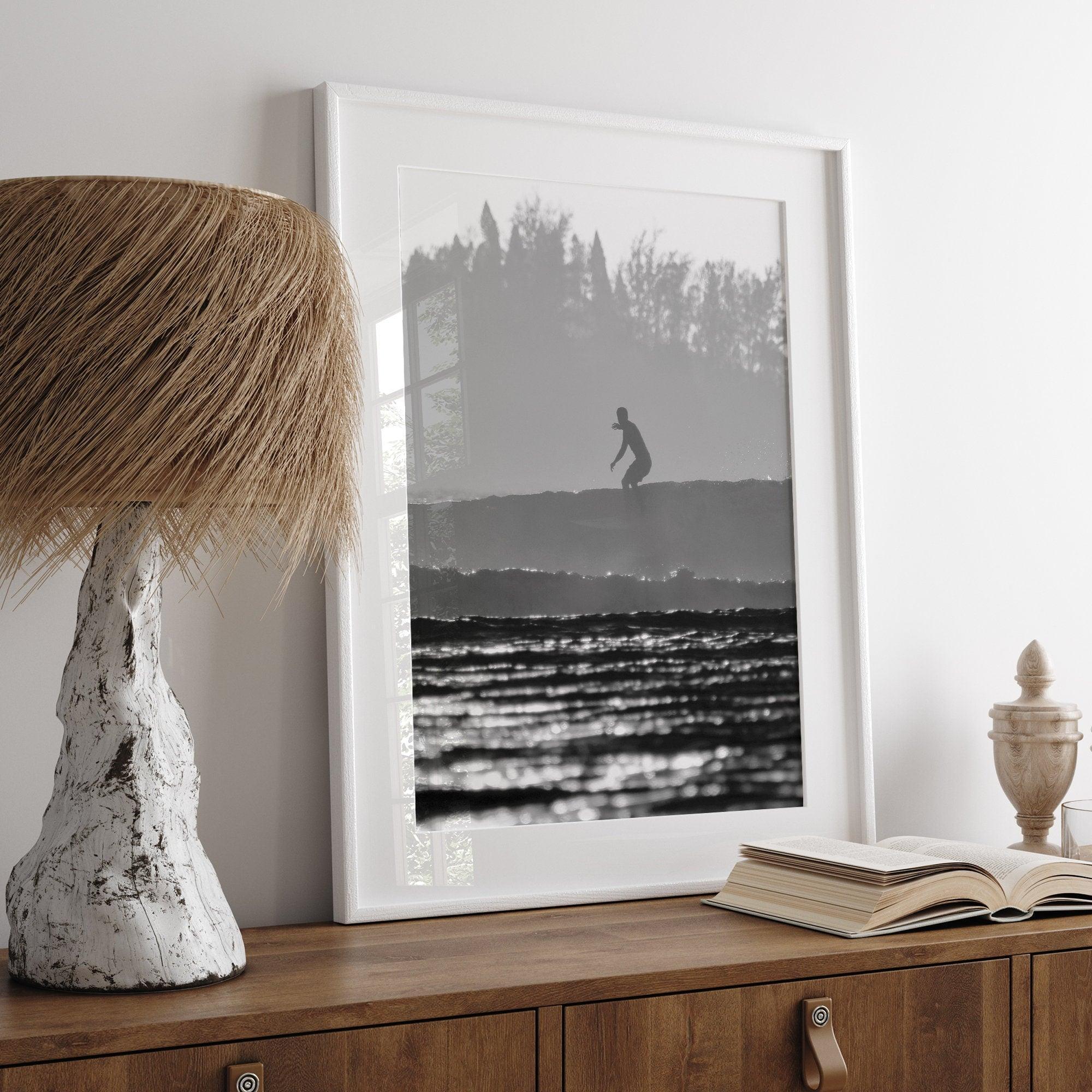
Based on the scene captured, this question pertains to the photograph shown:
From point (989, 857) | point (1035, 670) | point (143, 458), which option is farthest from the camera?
point (1035, 670)

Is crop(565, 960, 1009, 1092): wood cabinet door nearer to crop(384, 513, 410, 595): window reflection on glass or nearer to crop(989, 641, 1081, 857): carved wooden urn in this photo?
crop(989, 641, 1081, 857): carved wooden urn

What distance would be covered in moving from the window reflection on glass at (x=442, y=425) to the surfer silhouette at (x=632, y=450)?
0.68 ft

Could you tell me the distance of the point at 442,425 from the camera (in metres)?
1.43

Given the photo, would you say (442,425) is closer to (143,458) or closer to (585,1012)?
(143,458)

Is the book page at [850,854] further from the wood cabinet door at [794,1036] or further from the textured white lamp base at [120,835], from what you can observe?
the textured white lamp base at [120,835]

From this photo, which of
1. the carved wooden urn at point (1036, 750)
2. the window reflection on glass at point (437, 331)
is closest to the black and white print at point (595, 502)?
the window reflection on glass at point (437, 331)

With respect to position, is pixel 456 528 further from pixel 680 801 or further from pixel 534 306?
pixel 680 801

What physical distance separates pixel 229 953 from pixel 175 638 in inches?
15.5

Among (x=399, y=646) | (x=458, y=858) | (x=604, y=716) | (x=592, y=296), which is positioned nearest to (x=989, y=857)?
(x=604, y=716)

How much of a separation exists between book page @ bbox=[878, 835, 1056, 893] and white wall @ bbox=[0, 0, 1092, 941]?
24 centimetres

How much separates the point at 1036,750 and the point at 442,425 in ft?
2.93

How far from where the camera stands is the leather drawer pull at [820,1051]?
3.71 feet

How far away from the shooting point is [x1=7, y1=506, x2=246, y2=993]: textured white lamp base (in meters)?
1.04

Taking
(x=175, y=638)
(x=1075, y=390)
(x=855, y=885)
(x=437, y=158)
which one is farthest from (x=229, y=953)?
(x=1075, y=390)
